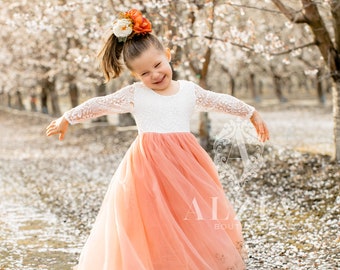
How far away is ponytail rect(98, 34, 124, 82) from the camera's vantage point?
395cm

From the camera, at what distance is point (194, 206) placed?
386 centimetres

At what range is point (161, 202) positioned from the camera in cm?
379

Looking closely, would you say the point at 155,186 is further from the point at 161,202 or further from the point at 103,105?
the point at 103,105

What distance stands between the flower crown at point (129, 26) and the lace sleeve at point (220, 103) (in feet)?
1.97

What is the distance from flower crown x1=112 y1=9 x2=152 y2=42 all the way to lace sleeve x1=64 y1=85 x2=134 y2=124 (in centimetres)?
39

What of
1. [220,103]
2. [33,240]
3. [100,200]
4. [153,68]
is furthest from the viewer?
A: [100,200]

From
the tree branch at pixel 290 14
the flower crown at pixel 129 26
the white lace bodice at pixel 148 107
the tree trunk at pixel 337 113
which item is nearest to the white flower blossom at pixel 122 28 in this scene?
the flower crown at pixel 129 26

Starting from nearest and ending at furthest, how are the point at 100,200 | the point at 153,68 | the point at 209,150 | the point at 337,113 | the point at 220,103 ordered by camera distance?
the point at 153,68 → the point at 220,103 → the point at 100,200 → the point at 337,113 → the point at 209,150

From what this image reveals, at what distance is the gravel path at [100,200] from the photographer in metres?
5.50

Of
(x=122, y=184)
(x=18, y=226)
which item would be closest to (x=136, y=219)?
(x=122, y=184)

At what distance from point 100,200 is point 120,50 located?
16.2ft

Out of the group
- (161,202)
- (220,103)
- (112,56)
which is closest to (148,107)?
(112,56)

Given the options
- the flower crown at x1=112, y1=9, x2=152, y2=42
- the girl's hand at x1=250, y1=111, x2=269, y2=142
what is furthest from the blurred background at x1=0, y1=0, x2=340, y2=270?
the girl's hand at x1=250, y1=111, x2=269, y2=142

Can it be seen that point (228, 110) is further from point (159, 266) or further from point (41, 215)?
A: point (41, 215)
